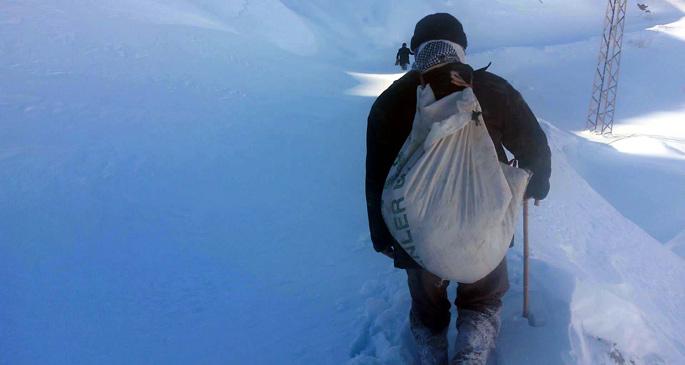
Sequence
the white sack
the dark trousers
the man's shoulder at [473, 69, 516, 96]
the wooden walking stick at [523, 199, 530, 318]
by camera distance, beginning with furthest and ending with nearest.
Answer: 1. the wooden walking stick at [523, 199, 530, 318]
2. the dark trousers
3. the man's shoulder at [473, 69, 516, 96]
4. the white sack

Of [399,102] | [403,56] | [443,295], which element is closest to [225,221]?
[443,295]

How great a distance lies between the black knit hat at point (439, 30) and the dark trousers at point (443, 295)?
832 mm

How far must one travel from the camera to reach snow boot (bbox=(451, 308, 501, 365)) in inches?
72.4

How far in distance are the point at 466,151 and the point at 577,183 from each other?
3839 mm

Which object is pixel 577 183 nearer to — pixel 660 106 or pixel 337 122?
pixel 337 122

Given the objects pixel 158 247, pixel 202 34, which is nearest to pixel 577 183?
pixel 158 247

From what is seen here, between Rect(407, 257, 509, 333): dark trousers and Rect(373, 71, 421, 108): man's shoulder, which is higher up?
Rect(373, 71, 421, 108): man's shoulder

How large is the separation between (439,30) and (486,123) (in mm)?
359

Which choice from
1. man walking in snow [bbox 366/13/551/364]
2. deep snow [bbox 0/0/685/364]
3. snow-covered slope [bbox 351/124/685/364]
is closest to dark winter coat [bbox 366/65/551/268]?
man walking in snow [bbox 366/13/551/364]

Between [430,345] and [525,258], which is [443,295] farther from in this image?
[525,258]

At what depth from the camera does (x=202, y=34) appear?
1012cm

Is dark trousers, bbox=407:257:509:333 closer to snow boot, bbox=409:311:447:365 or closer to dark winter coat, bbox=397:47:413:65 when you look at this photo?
snow boot, bbox=409:311:447:365

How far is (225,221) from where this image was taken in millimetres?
4016

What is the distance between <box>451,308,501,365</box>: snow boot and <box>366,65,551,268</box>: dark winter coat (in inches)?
12.5
